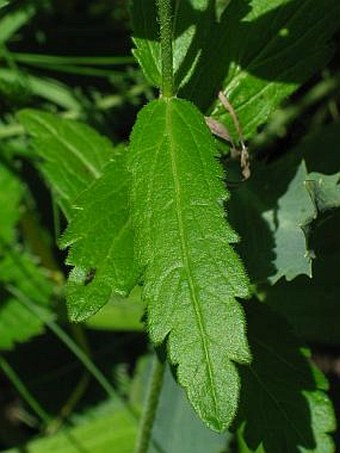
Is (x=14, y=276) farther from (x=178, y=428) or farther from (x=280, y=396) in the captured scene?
(x=280, y=396)

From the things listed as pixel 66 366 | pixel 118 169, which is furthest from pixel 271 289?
pixel 66 366

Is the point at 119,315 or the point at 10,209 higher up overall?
the point at 10,209

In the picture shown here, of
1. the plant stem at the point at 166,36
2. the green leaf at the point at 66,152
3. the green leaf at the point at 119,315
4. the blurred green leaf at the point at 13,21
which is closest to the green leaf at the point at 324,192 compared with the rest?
the plant stem at the point at 166,36

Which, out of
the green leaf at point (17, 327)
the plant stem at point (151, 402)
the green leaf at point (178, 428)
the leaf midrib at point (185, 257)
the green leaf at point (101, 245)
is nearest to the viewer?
the leaf midrib at point (185, 257)

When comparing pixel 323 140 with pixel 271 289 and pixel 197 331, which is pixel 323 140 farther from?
pixel 197 331

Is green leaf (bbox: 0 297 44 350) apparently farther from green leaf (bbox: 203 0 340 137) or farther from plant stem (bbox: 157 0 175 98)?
plant stem (bbox: 157 0 175 98)

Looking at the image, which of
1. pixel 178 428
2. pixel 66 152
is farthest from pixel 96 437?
pixel 66 152

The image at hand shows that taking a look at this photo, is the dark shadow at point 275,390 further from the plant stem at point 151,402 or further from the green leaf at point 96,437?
the green leaf at point 96,437
